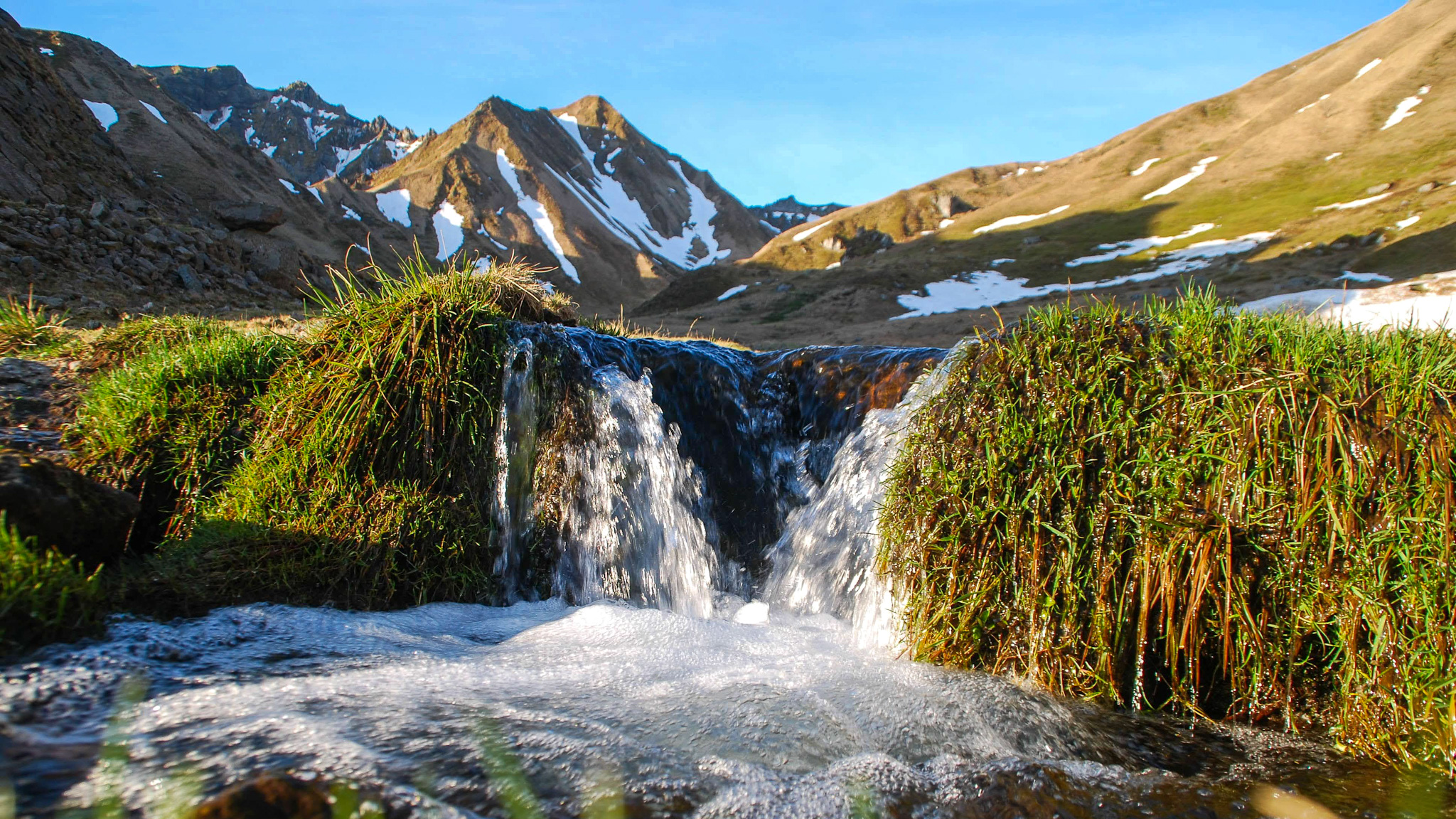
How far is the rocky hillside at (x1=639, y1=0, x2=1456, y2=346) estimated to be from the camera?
35.9 metres

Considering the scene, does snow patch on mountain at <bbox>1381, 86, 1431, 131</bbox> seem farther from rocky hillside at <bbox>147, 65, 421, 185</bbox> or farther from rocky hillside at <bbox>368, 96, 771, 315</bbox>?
rocky hillside at <bbox>147, 65, 421, 185</bbox>

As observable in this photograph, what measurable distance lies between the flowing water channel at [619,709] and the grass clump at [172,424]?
5.67 ft

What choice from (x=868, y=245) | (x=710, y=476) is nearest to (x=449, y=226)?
(x=868, y=245)

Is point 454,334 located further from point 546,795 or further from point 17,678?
point 546,795

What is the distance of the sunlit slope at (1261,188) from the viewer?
4062 centimetres

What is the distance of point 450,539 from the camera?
520 centimetres

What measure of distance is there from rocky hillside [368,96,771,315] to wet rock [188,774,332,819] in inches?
2850

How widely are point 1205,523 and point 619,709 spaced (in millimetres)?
2926

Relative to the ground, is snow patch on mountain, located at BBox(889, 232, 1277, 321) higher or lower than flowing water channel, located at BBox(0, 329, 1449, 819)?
higher

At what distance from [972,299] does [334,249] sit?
40.2m

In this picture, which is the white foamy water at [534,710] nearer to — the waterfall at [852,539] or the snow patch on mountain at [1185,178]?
the waterfall at [852,539]

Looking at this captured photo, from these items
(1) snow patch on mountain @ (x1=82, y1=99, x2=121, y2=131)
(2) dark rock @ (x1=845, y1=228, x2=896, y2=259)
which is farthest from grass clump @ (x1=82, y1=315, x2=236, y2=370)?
(2) dark rock @ (x1=845, y1=228, x2=896, y2=259)

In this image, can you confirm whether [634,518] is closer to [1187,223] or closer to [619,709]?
[619,709]

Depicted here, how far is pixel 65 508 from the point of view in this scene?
3.86 meters
